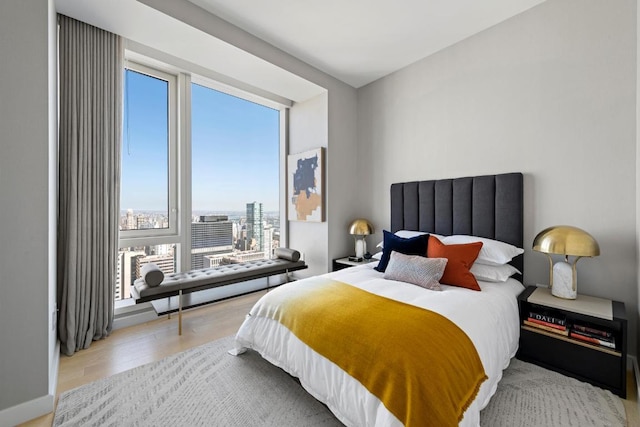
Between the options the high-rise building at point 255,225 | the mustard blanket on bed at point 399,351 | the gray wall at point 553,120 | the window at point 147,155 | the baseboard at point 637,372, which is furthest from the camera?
the high-rise building at point 255,225

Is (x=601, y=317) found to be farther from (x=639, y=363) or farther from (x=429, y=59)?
(x=429, y=59)

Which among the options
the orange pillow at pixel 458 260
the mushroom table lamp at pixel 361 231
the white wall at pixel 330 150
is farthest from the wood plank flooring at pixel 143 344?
the orange pillow at pixel 458 260

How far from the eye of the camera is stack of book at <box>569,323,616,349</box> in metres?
1.70

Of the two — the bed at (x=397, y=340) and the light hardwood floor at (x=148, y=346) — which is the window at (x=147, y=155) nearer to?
the light hardwood floor at (x=148, y=346)

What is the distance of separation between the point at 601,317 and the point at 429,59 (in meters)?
2.84

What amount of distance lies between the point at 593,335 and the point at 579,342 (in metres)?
0.09

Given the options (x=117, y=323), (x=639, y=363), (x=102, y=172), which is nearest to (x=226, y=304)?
(x=117, y=323)

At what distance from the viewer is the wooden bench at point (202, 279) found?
2.33m

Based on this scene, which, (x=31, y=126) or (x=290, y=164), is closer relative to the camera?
(x=31, y=126)

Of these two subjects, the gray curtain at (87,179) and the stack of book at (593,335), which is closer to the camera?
the stack of book at (593,335)

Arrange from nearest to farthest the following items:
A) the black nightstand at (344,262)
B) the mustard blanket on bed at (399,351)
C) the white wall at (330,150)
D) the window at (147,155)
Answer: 1. the mustard blanket on bed at (399,351)
2. the window at (147,155)
3. the black nightstand at (344,262)
4. the white wall at (330,150)

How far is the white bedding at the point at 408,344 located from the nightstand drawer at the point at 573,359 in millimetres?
145

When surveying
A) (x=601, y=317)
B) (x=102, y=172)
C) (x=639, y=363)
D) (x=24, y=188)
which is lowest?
(x=639, y=363)

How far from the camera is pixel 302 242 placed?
3990 millimetres
